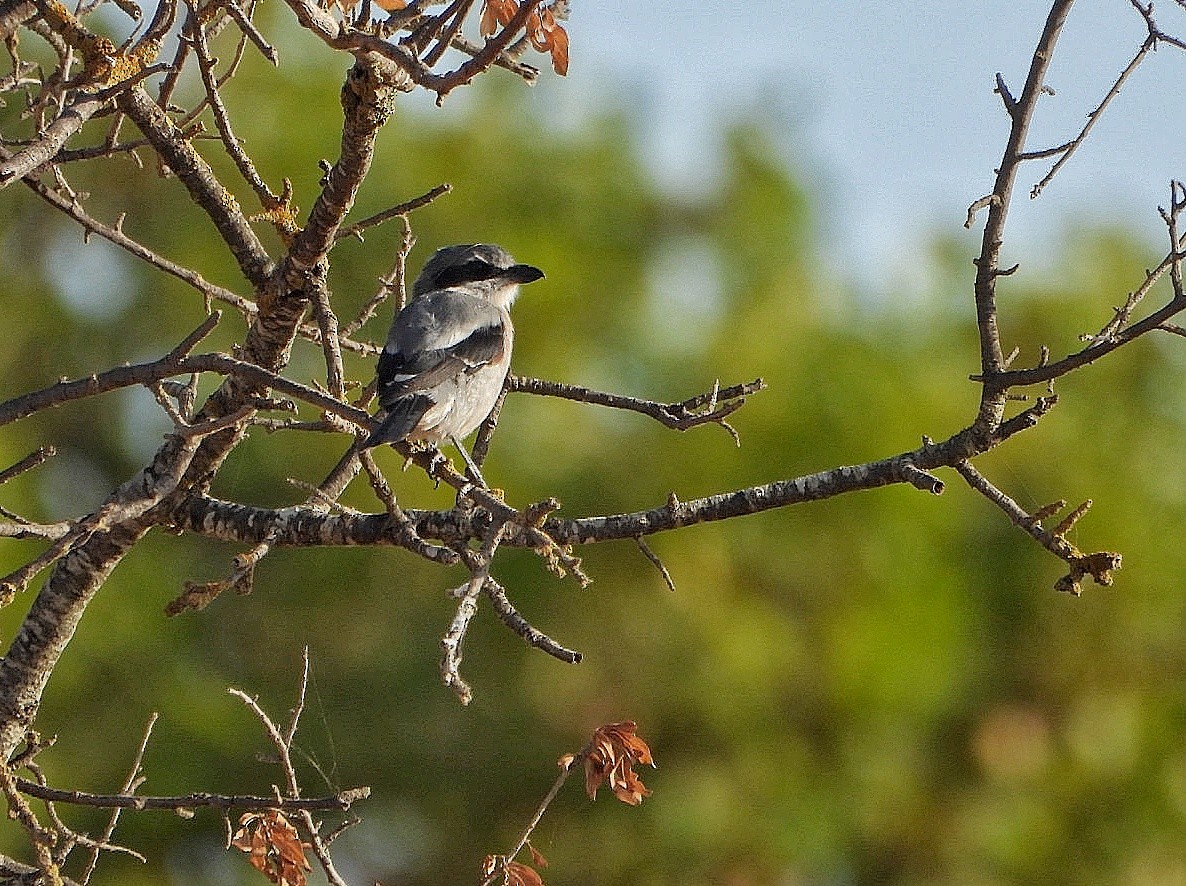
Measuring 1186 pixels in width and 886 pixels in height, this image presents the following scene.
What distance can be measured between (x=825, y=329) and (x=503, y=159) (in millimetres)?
3864

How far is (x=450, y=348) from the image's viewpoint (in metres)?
5.19

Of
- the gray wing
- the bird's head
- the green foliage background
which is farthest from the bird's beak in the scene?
the green foliage background

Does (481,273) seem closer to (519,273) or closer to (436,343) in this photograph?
(519,273)

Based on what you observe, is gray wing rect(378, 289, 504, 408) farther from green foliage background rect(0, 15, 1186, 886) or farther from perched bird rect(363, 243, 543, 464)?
green foliage background rect(0, 15, 1186, 886)

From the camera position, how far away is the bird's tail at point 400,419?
12.9 feet

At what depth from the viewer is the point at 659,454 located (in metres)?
11.6

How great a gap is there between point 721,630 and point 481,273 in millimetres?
5614

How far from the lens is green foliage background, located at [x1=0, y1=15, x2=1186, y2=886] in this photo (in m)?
11.1

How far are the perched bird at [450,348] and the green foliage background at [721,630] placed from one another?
4.43 meters

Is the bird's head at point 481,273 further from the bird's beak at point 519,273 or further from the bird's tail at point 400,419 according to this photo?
the bird's tail at point 400,419

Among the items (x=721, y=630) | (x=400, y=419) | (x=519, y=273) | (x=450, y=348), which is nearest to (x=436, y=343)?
(x=450, y=348)

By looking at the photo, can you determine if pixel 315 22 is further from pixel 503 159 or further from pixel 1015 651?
pixel 503 159

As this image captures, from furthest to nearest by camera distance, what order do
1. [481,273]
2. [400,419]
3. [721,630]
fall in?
[721,630]
[481,273]
[400,419]

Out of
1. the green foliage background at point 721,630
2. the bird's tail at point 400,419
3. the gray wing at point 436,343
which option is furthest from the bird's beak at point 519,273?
the green foliage background at point 721,630
